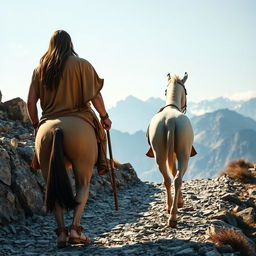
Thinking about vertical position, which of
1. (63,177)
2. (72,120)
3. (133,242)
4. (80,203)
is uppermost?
(72,120)

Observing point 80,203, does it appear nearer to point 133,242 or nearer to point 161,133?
point 133,242

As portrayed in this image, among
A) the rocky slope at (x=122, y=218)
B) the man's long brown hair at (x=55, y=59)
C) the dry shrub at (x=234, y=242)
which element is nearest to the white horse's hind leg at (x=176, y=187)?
the rocky slope at (x=122, y=218)

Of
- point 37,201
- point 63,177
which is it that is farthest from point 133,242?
point 37,201

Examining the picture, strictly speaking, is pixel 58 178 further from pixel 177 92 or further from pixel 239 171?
pixel 239 171

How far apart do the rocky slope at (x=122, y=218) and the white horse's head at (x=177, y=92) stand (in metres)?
2.58

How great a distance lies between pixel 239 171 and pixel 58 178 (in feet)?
37.5

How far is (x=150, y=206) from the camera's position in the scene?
1189 centimetres

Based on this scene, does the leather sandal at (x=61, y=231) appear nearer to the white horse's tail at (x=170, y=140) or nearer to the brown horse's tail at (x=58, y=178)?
the brown horse's tail at (x=58, y=178)

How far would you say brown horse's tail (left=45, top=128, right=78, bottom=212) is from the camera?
6.23 metres

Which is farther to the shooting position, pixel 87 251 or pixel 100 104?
pixel 100 104

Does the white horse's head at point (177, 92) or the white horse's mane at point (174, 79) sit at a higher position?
the white horse's mane at point (174, 79)

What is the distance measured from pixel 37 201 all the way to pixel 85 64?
4.59 m

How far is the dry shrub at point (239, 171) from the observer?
15961mm

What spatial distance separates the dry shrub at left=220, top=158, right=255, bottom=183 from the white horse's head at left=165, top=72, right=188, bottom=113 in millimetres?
6816
